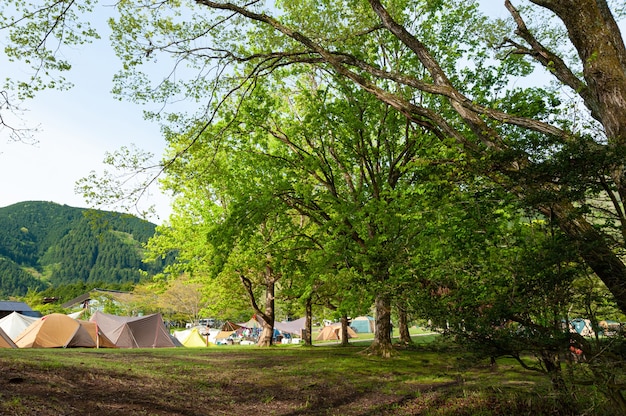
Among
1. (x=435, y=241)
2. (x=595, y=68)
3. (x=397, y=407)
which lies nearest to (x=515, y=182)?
(x=595, y=68)

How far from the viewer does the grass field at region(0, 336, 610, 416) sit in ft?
20.1

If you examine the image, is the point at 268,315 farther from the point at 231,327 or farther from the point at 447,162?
the point at 231,327

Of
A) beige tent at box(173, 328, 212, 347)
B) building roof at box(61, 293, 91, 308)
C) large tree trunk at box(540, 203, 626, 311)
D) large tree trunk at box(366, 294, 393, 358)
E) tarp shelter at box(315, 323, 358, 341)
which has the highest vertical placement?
building roof at box(61, 293, 91, 308)

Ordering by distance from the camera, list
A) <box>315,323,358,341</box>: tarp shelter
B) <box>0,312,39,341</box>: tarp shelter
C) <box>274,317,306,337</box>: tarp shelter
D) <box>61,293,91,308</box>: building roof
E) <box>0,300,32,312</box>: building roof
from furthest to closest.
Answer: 1. <box>61,293,91,308</box>: building roof
2. <box>0,300,32,312</box>: building roof
3. <box>315,323,358,341</box>: tarp shelter
4. <box>274,317,306,337</box>: tarp shelter
5. <box>0,312,39,341</box>: tarp shelter

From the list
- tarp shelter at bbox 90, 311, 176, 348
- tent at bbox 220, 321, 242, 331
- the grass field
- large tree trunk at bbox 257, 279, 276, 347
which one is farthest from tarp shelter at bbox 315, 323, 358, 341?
the grass field

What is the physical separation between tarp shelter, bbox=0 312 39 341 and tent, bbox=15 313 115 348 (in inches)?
153

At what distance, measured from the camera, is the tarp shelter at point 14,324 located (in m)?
25.0

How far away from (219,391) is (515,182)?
23.2 feet

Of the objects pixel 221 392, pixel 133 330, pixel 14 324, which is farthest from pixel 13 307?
pixel 221 392

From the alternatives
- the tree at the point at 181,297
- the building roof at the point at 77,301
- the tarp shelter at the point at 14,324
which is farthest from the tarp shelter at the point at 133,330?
the building roof at the point at 77,301

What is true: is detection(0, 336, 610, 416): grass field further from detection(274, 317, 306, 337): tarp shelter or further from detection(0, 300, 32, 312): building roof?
detection(0, 300, 32, 312): building roof

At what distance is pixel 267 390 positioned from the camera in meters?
9.37

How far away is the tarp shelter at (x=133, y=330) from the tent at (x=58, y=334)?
0.98 m

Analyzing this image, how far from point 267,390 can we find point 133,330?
18.1 m
